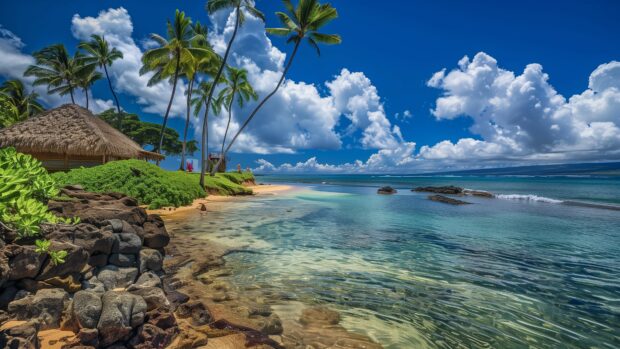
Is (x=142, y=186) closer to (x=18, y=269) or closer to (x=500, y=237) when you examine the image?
(x=18, y=269)

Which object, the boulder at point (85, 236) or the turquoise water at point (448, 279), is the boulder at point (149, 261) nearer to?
the boulder at point (85, 236)

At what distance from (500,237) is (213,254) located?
30.8 ft

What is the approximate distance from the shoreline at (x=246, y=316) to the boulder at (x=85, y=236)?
1.19 meters

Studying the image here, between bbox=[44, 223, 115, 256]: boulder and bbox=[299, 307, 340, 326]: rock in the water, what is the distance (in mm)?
3290

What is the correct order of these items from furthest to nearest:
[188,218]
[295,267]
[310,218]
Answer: [310,218] < [188,218] < [295,267]

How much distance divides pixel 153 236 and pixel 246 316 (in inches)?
122

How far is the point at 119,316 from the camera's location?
3045mm

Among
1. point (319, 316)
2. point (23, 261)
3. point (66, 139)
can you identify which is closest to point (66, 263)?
point (23, 261)

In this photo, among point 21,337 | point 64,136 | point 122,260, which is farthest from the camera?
point 64,136

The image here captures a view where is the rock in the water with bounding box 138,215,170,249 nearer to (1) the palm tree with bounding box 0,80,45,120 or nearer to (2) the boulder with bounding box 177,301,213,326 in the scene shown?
(2) the boulder with bounding box 177,301,213,326

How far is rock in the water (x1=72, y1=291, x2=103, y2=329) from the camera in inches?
118

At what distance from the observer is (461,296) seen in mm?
4867

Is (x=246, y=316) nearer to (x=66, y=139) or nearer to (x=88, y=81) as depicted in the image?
(x=66, y=139)

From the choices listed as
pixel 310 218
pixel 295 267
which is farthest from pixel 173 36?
pixel 295 267
